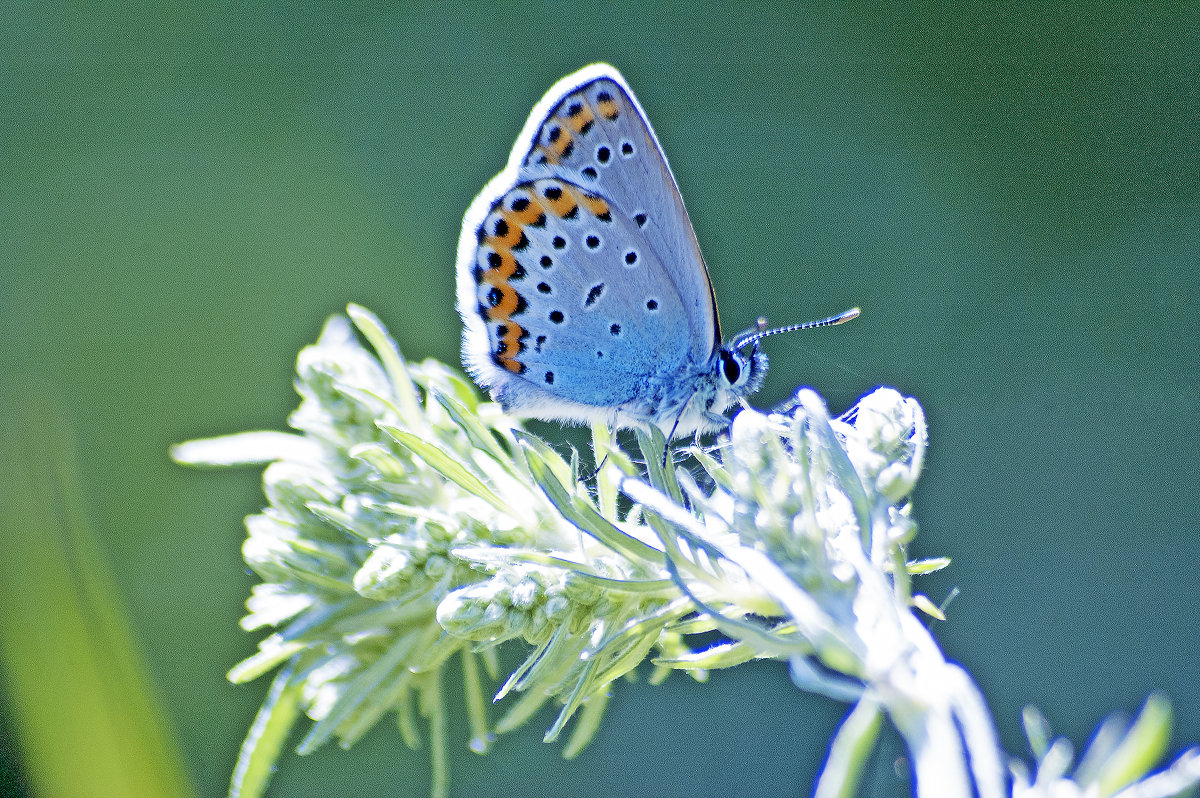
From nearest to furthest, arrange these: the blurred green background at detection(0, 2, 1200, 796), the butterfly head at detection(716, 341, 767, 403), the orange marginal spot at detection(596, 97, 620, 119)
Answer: the orange marginal spot at detection(596, 97, 620, 119)
the butterfly head at detection(716, 341, 767, 403)
the blurred green background at detection(0, 2, 1200, 796)

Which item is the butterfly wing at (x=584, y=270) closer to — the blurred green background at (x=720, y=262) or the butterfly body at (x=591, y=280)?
the butterfly body at (x=591, y=280)

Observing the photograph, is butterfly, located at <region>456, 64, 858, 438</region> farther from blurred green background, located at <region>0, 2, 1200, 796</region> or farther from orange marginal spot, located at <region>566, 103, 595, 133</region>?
blurred green background, located at <region>0, 2, 1200, 796</region>

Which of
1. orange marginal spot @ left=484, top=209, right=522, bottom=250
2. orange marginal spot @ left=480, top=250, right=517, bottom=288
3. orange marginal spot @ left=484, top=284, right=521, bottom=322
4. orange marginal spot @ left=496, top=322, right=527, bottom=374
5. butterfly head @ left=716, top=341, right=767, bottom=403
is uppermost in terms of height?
orange marginal spot @ left=484, top=209, right=522, bottom=250

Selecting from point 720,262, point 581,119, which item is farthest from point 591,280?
point 720,262

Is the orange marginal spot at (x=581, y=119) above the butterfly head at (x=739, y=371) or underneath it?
above

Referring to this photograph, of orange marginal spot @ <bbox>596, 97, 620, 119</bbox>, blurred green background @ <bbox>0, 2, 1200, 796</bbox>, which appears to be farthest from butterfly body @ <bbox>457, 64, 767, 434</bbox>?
blurred green background @ <bbox>0, 2, 1200, 796</bbox>

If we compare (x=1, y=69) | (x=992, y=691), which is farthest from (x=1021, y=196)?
(x=1, y=69)

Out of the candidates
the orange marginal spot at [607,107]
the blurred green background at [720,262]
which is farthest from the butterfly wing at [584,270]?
the blurred green background at [720,262]

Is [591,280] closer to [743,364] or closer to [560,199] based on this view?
[560,199]
